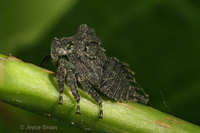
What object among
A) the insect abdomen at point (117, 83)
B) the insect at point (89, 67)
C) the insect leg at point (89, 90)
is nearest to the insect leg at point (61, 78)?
the insect at point (89, 67)

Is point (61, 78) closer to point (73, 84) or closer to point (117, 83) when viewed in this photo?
point (73, 84)

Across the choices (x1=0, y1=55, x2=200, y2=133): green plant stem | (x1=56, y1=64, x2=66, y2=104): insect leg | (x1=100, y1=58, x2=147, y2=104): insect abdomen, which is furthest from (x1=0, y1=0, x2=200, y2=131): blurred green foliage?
(x1=56, y1=64, x2=66, y2=104): insect leg

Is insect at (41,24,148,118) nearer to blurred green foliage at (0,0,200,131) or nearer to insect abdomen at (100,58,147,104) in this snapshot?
insect abdomen at (100,58,147,104)

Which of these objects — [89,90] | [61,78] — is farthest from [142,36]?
[61,78]

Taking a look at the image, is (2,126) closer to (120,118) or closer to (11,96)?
(11,96)

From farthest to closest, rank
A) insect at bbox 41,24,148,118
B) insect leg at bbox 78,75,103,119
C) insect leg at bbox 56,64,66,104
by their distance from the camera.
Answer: insect at bbox 41,24,148,118
insect leg at bbox 78,75,103,119
insect leg at bbox 56,64,66,104
